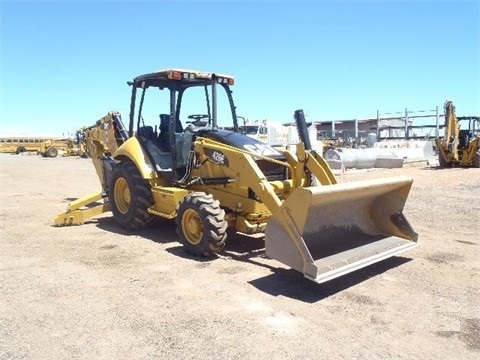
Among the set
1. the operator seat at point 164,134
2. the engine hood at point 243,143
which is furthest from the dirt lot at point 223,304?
the operator seat at point 164,134

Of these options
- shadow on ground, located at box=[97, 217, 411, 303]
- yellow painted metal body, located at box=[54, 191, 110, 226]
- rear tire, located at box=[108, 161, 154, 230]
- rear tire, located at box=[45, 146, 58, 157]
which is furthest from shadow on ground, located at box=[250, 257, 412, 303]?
rear tire, located at box=[45, 146, 58, 157]

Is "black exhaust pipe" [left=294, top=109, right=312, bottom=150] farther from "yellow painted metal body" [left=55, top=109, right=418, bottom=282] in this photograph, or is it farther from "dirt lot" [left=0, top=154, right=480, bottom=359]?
"dirt lot" [left=0, top=154, right=480, bottom=359]

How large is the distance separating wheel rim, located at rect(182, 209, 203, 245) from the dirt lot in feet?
0.88

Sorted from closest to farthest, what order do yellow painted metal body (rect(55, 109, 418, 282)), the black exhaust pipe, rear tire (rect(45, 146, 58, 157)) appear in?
yellow painted metal body (rect(55, 109, 418, 282))
the black exhaust pipe
rear tire (rect(45, 146, 58, 157))

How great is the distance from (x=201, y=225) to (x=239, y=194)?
0.72 m

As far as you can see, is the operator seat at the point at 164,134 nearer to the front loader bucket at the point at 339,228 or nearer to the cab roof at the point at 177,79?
the cab roof at the point at 177,79

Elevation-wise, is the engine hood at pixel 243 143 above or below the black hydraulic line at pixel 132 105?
below

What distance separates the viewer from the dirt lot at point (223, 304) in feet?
12.2

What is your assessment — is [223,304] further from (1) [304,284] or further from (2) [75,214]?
(2) [75,214]

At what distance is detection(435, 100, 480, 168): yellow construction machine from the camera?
21969 mm

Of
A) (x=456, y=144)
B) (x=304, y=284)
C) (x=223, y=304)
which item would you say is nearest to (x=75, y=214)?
(x=223, y=304)

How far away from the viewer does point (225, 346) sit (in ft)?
12.2

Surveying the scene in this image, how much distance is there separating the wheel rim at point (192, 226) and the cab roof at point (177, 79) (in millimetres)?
2294

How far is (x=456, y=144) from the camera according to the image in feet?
72.5
